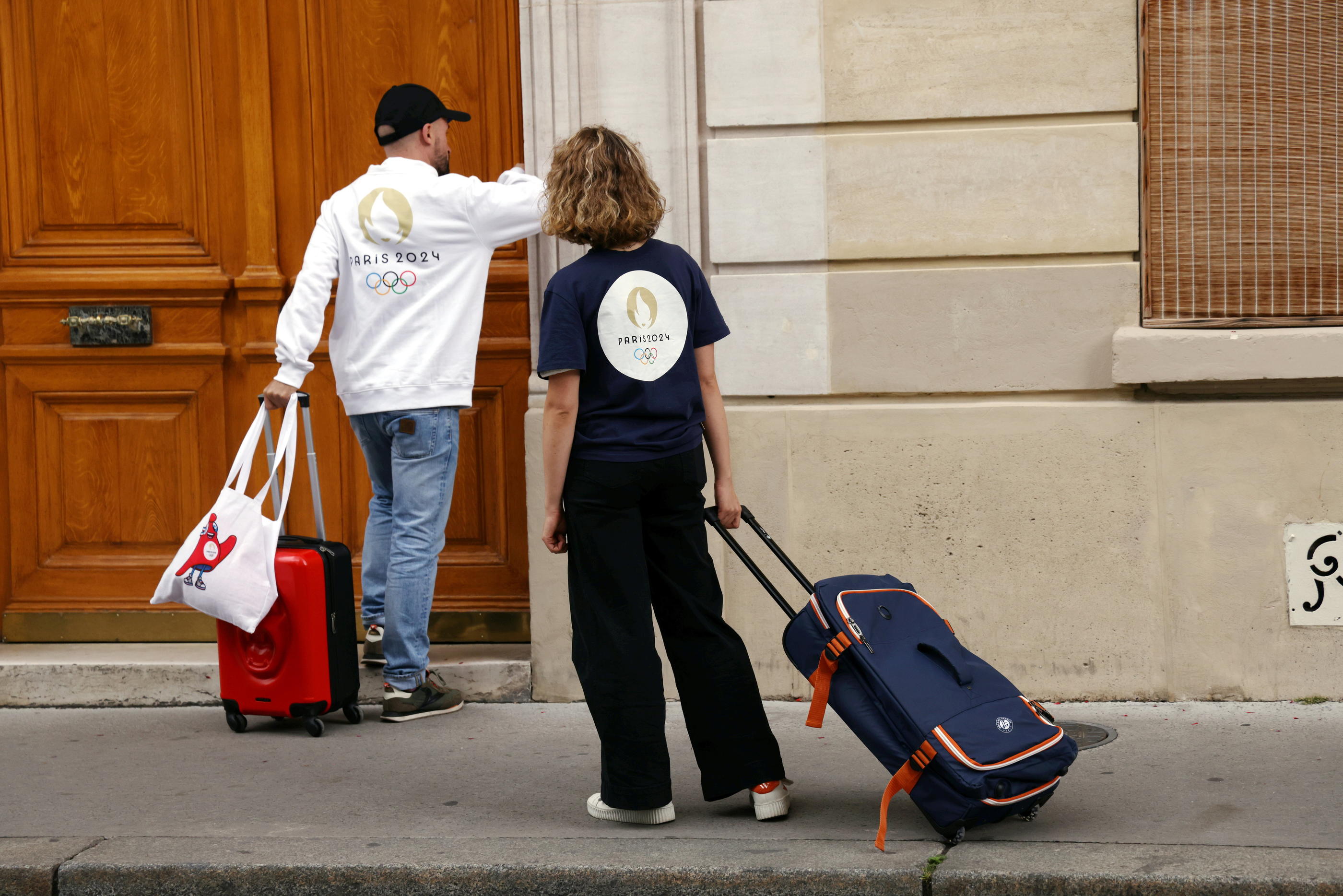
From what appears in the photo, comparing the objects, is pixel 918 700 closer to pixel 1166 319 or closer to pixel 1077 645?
pixel 1077 645

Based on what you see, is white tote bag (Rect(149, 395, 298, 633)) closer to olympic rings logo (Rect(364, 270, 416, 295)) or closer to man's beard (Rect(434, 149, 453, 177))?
olympic rings logo (Rect(364, 270, 416, 295))

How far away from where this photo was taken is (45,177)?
570 cm

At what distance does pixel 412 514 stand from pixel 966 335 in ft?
6.61

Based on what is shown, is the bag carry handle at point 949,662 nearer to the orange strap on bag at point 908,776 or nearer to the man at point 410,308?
the orange strap on bag at point 908,776

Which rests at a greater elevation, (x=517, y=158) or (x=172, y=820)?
(x=517, y=158)

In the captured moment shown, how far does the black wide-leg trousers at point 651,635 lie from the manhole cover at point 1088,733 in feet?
4.03

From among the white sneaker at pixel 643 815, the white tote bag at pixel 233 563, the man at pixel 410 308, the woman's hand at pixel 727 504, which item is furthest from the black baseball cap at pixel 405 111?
the white sneaker at pixel 643 815

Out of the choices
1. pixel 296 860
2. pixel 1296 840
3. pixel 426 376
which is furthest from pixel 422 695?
pixel 1296 840

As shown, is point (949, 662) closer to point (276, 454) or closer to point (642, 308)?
point (642, 308)

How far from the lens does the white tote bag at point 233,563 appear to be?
4.70m

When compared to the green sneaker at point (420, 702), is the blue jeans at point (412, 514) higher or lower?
higher

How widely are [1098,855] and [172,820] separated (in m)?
2.45

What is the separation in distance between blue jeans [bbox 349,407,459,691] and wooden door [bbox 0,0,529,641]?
60 centimetres

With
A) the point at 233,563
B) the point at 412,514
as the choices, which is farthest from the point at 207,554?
the point at 412,514
